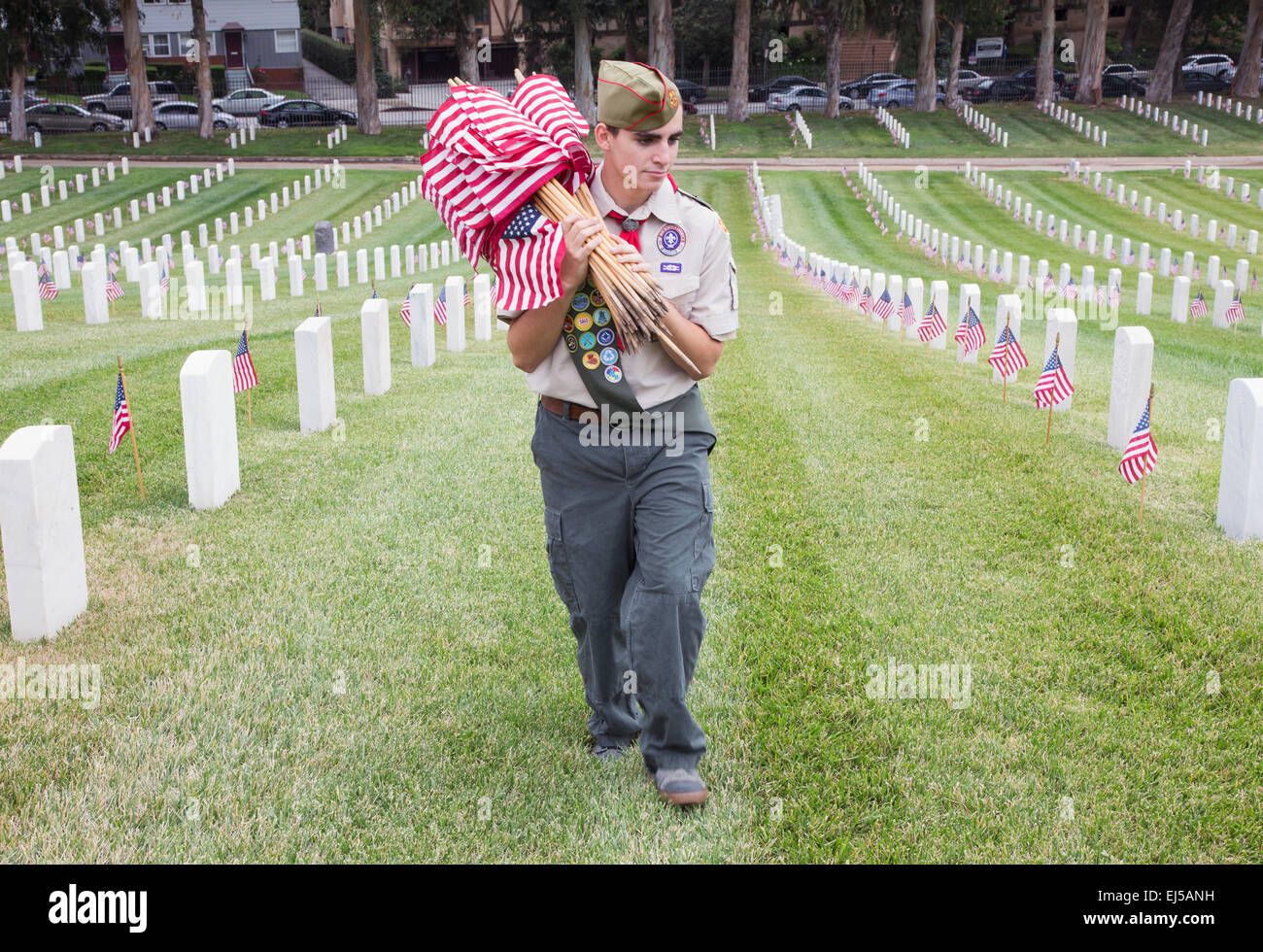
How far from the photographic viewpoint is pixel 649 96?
3748 millimetres

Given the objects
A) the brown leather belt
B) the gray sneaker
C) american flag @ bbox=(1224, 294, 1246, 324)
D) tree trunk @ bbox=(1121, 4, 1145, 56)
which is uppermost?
tree trunk @ bbox=(1121, 4, 1145, 56)

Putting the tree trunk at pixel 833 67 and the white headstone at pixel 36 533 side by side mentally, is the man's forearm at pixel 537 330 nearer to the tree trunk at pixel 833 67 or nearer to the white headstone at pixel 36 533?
the white headstone at pixel 36 533

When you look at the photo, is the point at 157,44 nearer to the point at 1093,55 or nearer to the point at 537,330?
the point at 1093,55

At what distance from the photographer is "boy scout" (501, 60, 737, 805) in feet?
12.6

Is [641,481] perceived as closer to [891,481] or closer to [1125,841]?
[1125,841]

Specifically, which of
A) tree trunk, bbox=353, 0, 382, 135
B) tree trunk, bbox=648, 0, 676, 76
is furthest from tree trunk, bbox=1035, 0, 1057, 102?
tree trunk, bbox=353, 0, 382, 135

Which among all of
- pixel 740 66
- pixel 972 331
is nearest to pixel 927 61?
pixel 740 66

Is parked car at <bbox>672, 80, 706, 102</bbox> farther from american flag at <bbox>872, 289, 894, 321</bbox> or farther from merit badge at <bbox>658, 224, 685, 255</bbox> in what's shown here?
merit badge at <bbox>658, 224, 685, 255</bbox>

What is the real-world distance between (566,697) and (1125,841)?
222cm

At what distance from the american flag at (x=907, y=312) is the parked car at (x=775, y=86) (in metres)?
49.5

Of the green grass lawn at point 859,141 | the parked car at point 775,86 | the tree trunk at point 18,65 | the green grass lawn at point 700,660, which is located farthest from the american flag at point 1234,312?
the parked car at point 775,86

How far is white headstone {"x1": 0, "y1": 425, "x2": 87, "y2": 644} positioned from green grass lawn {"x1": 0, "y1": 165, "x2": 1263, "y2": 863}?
15cm

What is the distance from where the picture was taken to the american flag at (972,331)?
42.6 ft
